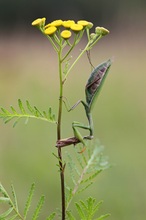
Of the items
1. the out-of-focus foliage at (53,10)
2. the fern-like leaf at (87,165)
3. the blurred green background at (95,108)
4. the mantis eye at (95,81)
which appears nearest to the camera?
the mantis eye at (95,81)

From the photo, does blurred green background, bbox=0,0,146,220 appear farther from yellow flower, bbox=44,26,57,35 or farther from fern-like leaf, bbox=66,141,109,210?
yellow flower, bbox=44,26,57,35

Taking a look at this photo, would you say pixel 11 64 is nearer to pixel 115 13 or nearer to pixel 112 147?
pixel 115 13

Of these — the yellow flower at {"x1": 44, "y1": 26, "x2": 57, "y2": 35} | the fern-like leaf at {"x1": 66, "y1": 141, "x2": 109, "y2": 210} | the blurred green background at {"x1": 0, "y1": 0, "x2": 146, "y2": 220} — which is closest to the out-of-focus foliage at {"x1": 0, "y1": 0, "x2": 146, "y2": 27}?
the blurred green background at {"x1": 0, "y1": 0, "x2": 146, "y2": 220}

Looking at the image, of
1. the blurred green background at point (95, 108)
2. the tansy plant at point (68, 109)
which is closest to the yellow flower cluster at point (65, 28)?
the tansy plant at point (68, 109)

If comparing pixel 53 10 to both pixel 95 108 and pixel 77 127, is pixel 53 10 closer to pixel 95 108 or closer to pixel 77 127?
pixel 95 108

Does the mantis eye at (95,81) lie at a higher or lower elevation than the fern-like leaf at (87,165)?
higher

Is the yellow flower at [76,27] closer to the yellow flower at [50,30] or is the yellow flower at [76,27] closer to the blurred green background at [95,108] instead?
the yellow flower at [50,30]

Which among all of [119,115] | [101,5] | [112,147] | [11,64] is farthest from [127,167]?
[101,5]

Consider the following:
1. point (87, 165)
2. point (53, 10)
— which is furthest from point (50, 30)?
point (53, 10)
